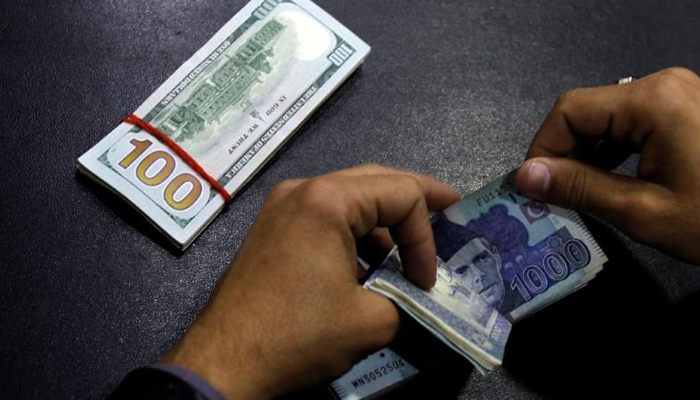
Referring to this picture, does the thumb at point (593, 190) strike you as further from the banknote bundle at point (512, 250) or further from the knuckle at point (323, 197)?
the knuckle at point (323, 197)

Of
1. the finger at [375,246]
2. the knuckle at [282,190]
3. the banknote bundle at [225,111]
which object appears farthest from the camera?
the banknote bundle at [225,111]

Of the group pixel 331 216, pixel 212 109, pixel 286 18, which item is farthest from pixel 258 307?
pixel 286 18

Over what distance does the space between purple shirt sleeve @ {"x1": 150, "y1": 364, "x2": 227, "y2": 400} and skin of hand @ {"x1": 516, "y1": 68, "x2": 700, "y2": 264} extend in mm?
442

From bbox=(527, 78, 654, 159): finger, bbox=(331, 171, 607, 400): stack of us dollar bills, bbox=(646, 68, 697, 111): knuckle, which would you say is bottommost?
bbox=(331, 171, 607, 400): stack of us dollar bills

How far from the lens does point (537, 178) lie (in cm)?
82

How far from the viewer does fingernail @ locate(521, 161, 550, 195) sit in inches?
32.1

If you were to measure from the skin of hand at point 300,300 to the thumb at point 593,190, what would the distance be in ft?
0.63

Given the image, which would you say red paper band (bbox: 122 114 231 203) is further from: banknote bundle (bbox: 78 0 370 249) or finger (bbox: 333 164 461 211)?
finger (bbox: 333 164 461 211)

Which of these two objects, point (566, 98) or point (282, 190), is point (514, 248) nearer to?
point (566, 98)

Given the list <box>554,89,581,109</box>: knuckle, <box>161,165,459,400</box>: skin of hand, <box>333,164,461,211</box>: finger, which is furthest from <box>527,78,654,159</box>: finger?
<box>161,165,459,400</box>: skin of hand

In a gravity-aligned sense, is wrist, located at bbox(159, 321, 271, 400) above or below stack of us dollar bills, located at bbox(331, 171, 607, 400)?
above

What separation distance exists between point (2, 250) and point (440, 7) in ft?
2.47

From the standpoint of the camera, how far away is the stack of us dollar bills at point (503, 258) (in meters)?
0.81

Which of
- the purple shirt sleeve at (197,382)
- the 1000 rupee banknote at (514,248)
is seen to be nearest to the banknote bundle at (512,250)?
the 1000 rupee banknote at (514,248)
